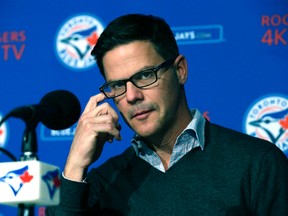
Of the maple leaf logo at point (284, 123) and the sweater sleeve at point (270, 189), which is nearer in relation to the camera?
the sweater sleeve at point (270, 189)

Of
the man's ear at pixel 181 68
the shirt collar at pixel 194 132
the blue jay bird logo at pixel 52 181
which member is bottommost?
the blue jay bird logo at pixel 52 181

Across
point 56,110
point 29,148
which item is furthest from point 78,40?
point 29,148

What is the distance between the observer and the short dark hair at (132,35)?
156 cm

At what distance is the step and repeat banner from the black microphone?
99cm

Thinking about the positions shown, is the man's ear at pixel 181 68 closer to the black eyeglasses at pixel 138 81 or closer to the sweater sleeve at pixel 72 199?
the black eyeglasses at pixel 138 81

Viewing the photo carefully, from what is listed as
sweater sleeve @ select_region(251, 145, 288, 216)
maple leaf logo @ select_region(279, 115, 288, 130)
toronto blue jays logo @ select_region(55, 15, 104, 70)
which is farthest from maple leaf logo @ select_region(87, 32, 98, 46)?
sweater sleeve @ select_region(251, 145, 288, 216)

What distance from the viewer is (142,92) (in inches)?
59.2

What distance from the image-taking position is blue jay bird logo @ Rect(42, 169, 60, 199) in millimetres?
873

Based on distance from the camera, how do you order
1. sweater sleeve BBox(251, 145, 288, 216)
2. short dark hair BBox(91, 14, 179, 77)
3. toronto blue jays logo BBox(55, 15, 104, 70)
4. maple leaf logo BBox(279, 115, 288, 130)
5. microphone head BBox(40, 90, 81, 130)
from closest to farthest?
1. microphone head BBox(40, 90, 81, 130)
2. sweater sleeve BBox(251, 145, 288, 216)
3. short dark hair BBox(91, 14, 179, 77)
4. maple leaf logo BBox(279, 115, 288, 130)
5. toronto blue jays logo BBox(55, 15, 104, 70)

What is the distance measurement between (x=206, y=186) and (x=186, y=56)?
693mm

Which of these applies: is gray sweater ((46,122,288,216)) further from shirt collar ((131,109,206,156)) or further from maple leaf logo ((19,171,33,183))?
maple leaf logo ((19,171,33,183))

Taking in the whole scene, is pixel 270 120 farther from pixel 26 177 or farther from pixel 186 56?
pixel 26 177

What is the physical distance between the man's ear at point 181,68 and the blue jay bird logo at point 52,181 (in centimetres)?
81

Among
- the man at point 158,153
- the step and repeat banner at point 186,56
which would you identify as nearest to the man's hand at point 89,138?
the man at point 158,153
